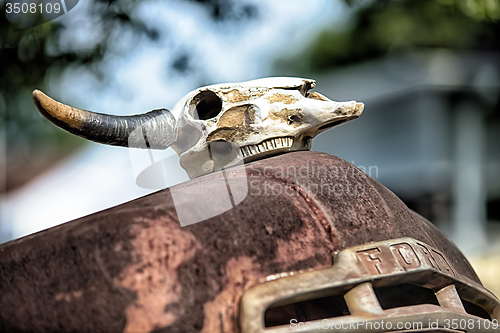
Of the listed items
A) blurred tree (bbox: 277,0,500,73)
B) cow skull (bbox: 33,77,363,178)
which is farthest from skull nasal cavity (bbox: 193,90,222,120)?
blurred tree (bbox: 277,0,500,73)

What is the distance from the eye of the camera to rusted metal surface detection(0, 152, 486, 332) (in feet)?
3.10

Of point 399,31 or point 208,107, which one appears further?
point 399,31

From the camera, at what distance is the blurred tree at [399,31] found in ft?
11.8

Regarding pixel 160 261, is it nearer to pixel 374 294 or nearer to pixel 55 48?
pixel 374 294

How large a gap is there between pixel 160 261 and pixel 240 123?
2.36 feet

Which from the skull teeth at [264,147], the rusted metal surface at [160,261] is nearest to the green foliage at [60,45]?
the skull teeth at [264,147]

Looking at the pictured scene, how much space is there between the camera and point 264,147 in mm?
1599

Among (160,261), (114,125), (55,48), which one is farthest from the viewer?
(55,48)

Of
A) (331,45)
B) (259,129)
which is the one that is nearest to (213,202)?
(259,129)

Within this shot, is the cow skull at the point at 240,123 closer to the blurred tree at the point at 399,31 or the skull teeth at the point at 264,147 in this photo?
the skull teeth at the point at 264,147

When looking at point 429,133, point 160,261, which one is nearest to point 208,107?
point 160,261

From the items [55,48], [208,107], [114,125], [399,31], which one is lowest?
[114,125]

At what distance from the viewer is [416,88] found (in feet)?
17.0

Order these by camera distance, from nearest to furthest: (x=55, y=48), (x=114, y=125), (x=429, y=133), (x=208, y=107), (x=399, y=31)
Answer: (x=114, y=125) < (x=208, y=107) < (x=55, y=48) < (x=399, y=31) < (x=429, y=133)
